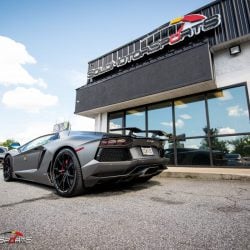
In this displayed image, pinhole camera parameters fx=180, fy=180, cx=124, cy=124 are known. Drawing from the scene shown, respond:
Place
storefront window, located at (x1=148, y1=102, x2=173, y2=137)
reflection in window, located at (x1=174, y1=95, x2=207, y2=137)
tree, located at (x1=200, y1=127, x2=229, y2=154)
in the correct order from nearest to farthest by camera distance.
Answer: tree, located at (x1=200, y1=127, x2=229, y2=154), reflection in window, located at (x1=174, y1=95, x2=207, y2=137), storefront window, located at (x1=148, y1=102, x2=173, y2=137)

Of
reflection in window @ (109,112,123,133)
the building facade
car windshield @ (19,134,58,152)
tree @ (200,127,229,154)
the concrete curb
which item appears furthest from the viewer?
reflection in window @ (109,112,123,133)

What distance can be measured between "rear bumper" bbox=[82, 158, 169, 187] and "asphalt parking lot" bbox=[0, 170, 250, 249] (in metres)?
0.28

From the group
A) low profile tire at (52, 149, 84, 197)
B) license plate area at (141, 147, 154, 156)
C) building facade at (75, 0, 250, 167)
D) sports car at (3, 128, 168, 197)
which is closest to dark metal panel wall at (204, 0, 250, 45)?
building facade at (75, 0, 250, 167)

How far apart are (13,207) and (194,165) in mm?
6065

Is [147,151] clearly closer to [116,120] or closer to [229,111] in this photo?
[229,111]

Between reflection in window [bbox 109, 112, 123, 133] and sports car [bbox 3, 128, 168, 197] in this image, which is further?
reflection in window [bbox 109, 112, 123, 133]

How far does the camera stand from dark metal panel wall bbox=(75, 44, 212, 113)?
20.9ft

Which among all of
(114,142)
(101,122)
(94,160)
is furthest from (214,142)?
(101,122)

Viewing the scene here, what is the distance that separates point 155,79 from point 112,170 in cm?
556

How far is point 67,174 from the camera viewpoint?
2.81 metres

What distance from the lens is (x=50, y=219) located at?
1753 millimetres

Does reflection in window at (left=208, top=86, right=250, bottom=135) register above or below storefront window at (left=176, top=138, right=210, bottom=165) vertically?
above

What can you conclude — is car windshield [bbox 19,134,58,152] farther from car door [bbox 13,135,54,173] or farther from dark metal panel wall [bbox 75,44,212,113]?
dark metal panel wall [bbox 75,44,212,113]

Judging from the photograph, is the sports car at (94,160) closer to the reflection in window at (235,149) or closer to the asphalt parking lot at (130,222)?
the asphalt parking lot at (130,222)
